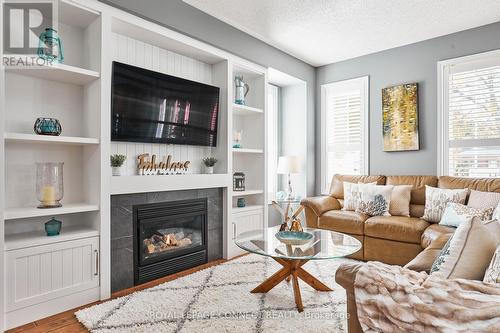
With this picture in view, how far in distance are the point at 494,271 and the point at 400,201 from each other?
2.49 meters

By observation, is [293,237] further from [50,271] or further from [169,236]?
[50,271]

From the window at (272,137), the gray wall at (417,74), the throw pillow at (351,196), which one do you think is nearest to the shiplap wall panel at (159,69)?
the window at (272,137)

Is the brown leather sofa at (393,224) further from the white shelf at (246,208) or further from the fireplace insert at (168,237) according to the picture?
the fireplace insert at (168,237)

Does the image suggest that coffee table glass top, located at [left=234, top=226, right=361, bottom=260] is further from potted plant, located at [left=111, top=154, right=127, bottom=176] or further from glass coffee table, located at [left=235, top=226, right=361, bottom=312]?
potted plant, located at [left=111, top=154, right=127, bottom=176]

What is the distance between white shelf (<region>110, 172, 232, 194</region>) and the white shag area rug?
886 millimetres

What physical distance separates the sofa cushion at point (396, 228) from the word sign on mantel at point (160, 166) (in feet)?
7.10

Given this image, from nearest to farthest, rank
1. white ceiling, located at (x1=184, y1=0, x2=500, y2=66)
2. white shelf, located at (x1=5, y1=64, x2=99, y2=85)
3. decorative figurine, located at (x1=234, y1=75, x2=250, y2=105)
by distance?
white shelf, located at (x1=5, y1=64, x2=99, y2=85) < white ceiling, located at (x1=184, y1=0, x2=500, y2=66) < decorative figurine, located at (x1=234, y1=75, x2=250, y2=105)

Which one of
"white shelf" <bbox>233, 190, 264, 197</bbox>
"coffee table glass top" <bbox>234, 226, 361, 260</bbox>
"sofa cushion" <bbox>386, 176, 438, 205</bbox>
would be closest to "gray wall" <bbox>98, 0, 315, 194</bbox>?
"white shelf" <bbox>233, 190, 264, 197</bbox>

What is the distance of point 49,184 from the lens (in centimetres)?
236

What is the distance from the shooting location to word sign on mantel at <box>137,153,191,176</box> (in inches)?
121

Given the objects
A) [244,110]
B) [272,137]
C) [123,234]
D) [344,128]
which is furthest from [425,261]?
[272,137]

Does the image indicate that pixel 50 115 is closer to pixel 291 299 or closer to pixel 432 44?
pixel 291 299

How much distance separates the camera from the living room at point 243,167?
207 cm

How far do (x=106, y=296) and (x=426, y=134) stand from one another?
4092 millimetres
